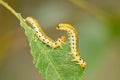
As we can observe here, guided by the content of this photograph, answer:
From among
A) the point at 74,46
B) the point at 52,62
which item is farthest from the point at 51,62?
the point at 74,46

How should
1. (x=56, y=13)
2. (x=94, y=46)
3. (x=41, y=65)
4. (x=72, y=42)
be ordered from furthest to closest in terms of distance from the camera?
(x=56, y=13), (x=94, y=46), (x=72, y=42), (x=41, y=65)

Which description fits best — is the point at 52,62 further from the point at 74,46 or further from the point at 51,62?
the point at 74,46

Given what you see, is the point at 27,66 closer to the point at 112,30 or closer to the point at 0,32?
the point at 0,32

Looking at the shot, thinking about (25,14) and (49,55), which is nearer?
(49,55)

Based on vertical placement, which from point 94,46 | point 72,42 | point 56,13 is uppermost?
point 56,13

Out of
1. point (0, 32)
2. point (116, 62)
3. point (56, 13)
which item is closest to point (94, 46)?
point (56, 13)

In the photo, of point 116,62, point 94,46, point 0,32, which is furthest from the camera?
point 116,62
